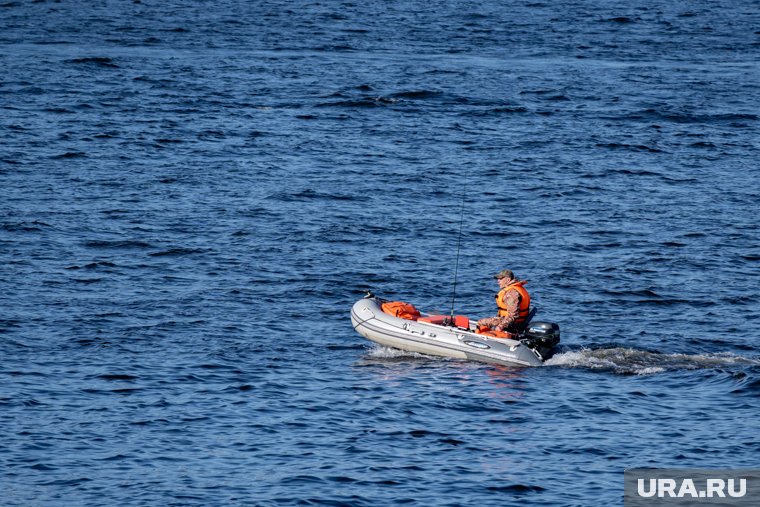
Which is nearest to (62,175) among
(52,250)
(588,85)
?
(52,250)

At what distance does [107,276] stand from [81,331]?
3.47m

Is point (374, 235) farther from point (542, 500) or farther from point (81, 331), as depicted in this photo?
point (542, 500)

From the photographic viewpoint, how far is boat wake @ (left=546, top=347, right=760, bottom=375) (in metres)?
19.4

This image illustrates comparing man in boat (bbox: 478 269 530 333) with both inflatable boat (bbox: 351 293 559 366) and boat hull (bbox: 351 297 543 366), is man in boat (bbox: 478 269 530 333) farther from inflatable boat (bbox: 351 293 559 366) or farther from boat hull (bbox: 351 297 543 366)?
boat hull (bbox: 351 297 543 366)

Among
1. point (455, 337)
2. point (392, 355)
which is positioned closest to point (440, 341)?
point (455, 337)

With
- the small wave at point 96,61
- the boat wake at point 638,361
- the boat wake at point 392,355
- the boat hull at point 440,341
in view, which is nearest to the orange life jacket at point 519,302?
the boat hull at point 440,341

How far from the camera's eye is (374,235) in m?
27.8

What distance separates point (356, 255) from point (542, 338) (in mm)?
7442

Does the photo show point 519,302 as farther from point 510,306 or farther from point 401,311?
point 401,311

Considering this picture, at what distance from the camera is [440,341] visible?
19.7 metres

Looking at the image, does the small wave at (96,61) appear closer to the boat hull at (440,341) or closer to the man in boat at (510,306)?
the boat hull at (440,341)

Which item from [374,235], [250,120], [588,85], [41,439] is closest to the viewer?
[41,439]

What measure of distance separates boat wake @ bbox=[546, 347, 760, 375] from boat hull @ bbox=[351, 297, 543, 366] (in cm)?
64

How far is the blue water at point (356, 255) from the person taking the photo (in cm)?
1625
